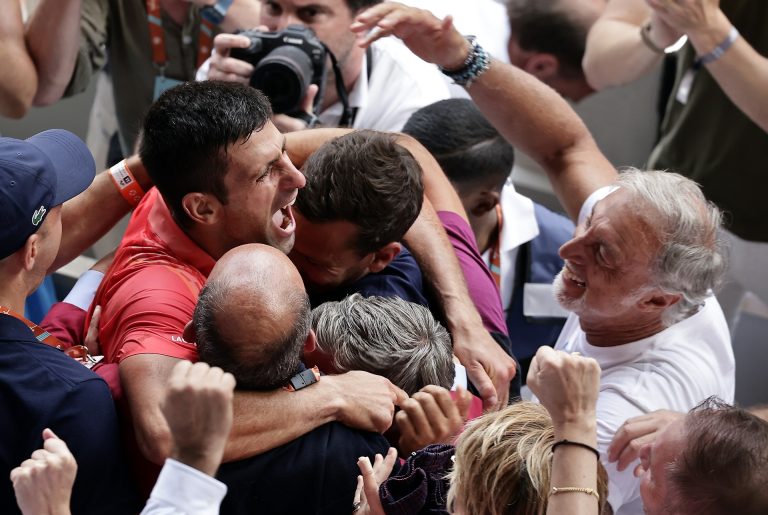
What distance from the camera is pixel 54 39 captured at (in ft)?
9.96

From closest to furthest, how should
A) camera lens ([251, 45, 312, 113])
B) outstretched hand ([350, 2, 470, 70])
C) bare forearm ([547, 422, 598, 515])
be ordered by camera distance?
bare forearm ([547, 422, 598, 515]) → outstretched hand ([350, 2, 470, 70]) → camera lens ([251, 45, 312, 113])

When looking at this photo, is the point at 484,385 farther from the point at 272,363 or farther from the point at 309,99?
the point at 309,99

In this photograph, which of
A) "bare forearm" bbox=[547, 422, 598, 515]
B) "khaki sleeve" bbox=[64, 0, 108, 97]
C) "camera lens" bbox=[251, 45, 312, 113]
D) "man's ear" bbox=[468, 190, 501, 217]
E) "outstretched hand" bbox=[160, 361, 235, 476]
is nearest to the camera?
"outstretched hand" bbox=[160, 361, 235, 476]

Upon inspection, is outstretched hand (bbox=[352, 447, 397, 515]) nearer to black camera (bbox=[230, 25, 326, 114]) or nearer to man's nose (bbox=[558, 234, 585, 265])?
man's nose (bbox=[558, 234, 585, 265])

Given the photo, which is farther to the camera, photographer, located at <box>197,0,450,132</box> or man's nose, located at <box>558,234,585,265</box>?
photographer, located at <box>197,0,450,132</box>

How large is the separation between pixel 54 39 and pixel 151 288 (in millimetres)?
1405

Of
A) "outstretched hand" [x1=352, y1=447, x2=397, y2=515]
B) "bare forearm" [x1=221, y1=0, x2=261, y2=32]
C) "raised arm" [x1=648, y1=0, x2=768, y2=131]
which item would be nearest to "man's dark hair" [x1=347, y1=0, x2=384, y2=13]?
"bare forearm" [x1=221, y1=0, x2=261, y2=32]

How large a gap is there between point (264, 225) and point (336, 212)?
0.16 metres

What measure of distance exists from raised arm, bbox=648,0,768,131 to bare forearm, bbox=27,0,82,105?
1.71 m

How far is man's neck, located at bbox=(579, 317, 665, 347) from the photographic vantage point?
→ 2.41 metres

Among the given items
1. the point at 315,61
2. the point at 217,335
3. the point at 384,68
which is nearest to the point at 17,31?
the point at 315,61

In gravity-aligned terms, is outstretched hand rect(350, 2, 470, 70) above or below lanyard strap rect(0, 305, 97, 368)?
above

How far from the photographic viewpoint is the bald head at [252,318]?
1.72m

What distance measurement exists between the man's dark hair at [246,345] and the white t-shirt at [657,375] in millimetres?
783
